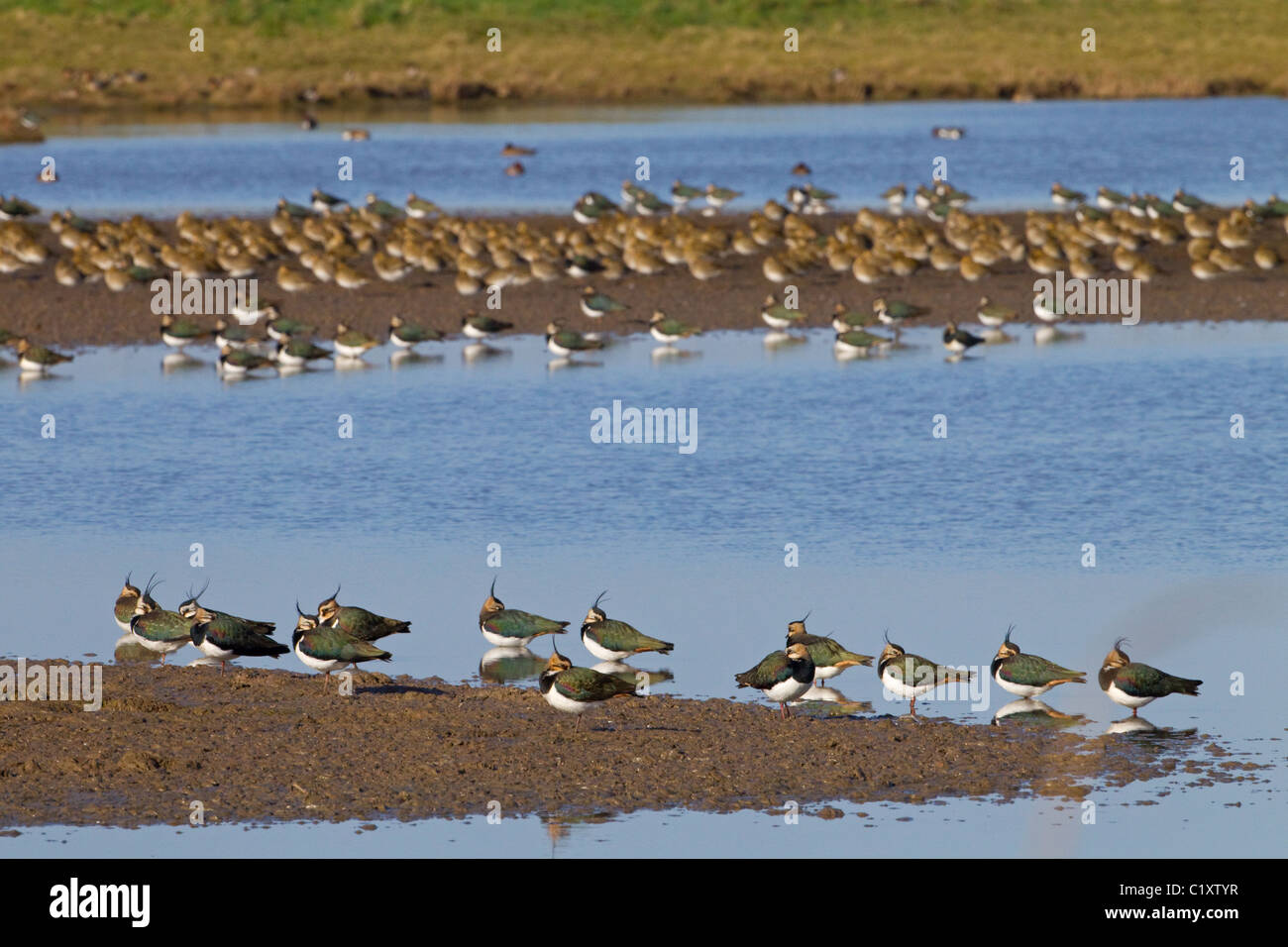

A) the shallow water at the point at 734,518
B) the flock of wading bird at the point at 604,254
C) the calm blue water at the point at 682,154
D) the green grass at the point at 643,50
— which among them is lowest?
the shallow water at the point at 734,518

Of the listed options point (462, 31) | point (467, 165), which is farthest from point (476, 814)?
point (462, 31)

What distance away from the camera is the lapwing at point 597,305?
1256 inches

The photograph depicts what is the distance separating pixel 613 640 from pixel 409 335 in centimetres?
Answer: 1572

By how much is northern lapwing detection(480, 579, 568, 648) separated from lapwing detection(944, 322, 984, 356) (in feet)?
48.0

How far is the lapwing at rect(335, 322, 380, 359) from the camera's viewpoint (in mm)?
29156

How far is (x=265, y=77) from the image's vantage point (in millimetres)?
84562

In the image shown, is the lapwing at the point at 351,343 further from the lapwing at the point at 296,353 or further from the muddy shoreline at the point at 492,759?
the muddy shoreline at the point at 492,759

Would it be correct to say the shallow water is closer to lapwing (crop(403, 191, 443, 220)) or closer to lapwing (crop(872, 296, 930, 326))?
lapwing (crop(872, 296, 930, 326))

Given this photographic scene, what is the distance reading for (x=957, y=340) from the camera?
93.7ft

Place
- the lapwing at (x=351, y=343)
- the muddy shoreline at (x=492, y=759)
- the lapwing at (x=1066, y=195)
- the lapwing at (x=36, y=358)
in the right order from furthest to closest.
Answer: the lapwing at (x=1066, y=195) < the lapwing at (x=351, y=343) < the lapwing at (x=36, y=358) < the muddy shoreline at (x=492, y=759)

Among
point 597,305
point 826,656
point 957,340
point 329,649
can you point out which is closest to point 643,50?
point 597,305

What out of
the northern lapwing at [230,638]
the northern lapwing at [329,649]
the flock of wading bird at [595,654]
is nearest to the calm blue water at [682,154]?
the flock of wading bird at [595,654]

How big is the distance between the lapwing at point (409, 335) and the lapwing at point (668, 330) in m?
3.02

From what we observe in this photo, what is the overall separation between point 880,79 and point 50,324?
2185 inches
